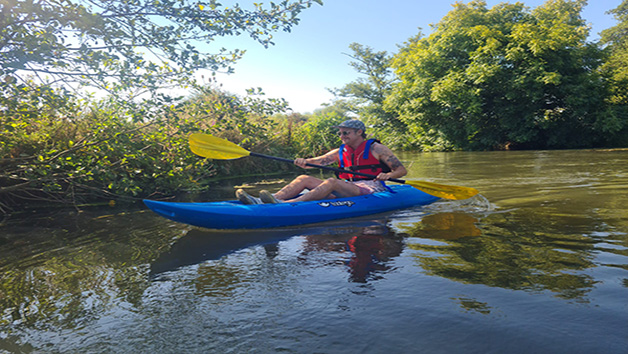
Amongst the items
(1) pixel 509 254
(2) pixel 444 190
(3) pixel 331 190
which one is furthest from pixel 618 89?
(1) pixel 509 254

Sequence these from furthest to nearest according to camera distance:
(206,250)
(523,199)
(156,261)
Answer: (523,199), (206,250), (156,261)

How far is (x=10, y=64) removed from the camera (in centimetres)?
379

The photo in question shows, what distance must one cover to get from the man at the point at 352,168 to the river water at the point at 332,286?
447 millimetres

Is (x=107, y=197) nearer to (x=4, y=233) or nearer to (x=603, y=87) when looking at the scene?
(x=4, y=233)

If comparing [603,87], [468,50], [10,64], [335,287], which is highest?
[468,50]

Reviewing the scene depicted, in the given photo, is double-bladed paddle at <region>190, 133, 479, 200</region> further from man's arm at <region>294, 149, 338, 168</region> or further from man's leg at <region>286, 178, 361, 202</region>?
man's leg at <region>286, 178, 361, 202</region>

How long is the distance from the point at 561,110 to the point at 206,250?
67.0 feet

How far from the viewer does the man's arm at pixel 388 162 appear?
4.73 m

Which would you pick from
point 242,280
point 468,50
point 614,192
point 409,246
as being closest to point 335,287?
point 242,280

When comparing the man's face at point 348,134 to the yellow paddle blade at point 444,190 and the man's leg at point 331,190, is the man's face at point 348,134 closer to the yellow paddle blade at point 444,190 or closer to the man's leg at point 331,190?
the man's leg at point 331,190

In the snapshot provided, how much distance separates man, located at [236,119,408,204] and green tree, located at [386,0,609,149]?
15.3 meters

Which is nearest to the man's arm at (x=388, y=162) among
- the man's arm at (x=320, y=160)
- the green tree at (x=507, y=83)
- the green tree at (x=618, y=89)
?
the man's arm at (x=320, y=160)

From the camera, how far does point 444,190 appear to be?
5082 millimetres

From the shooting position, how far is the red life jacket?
16.3 feet
